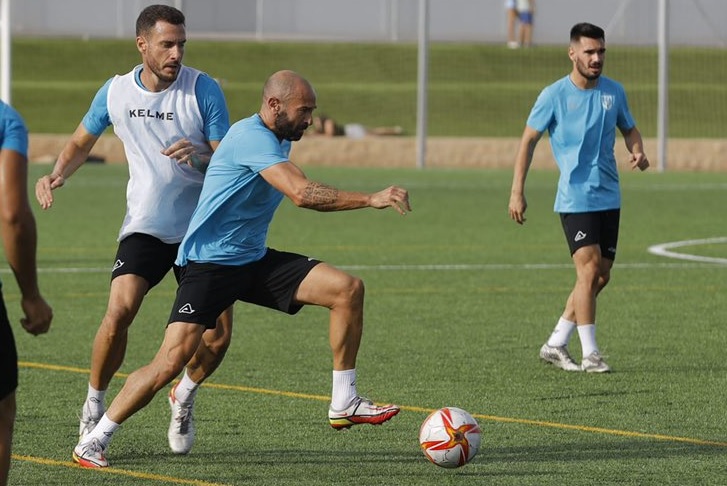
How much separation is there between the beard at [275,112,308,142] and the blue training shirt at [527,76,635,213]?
12.3 ft

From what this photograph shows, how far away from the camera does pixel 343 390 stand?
7.92m

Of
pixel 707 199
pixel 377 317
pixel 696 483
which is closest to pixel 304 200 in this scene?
pixel 696 483

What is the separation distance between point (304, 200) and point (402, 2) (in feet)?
110

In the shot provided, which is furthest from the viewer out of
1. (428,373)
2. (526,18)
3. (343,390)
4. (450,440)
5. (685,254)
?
(526,18)

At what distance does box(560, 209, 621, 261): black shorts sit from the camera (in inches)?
433

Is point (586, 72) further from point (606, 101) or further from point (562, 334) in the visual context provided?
point (562, 334)

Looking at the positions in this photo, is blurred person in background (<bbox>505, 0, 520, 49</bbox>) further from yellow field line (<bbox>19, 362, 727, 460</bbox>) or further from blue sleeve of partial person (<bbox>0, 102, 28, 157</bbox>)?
blue sleeve of partial person (<bbox>0, 102, 28, 157</bbox>)

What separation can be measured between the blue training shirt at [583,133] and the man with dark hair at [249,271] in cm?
357

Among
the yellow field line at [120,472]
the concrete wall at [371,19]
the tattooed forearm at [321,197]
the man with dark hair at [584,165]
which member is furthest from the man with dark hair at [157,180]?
the concrete wall at [371,19]

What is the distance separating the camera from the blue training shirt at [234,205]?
763 cm

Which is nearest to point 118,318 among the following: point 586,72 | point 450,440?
point 450,440

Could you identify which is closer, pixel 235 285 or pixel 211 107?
pixel 235 285

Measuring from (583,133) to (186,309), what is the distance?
14.1 ft

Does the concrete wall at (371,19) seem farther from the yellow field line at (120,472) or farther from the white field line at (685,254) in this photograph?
the yellow field line at (120,472)
